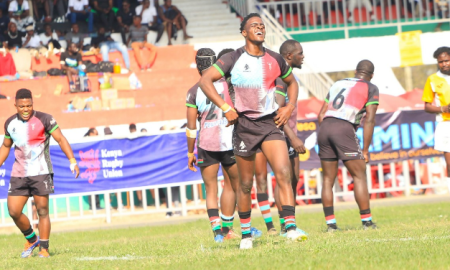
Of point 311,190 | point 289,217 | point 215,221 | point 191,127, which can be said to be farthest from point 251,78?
point 311,190

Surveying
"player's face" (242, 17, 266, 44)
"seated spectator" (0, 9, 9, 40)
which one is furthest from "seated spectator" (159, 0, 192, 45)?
"player's face" (242, 17, 266, 44)

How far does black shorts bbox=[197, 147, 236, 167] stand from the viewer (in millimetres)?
9297

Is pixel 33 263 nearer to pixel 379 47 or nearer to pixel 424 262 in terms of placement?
pixel 424 262

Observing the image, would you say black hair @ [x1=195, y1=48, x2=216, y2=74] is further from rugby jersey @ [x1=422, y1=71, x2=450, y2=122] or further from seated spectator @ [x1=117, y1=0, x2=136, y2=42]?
seated spectator @ [x1=117, y1=0, x2=136, y2=42]

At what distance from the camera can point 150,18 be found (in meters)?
25.5

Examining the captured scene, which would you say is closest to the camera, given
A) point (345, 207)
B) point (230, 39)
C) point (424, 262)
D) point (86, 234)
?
point (424, 262)

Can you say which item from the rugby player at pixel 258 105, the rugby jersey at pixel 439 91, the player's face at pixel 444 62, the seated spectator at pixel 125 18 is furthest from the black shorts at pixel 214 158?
the seated spectator at pixel 125 18

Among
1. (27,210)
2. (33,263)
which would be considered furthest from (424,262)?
(27,210)

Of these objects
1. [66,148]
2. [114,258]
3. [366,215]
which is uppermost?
[66,148]

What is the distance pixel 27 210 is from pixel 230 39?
38.4 ft

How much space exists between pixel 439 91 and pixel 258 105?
3922 millimetres

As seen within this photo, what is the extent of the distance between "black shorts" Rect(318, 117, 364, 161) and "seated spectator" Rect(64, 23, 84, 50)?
15157 millimetres

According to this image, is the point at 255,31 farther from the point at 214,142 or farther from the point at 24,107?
the point at 24,107

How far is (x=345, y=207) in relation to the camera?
51.8 ft
